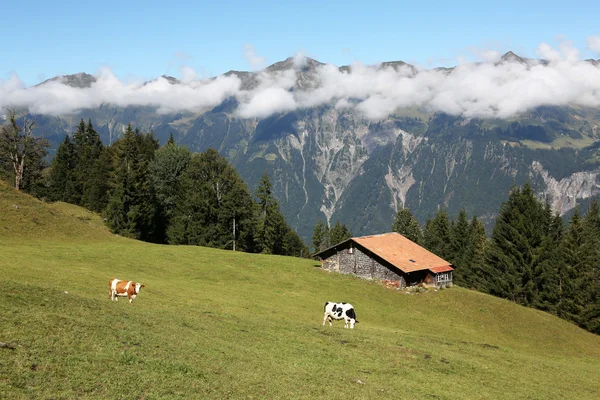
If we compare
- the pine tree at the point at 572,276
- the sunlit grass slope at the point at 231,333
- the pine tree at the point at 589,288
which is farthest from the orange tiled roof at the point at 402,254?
the pine tree at the point at 589,288

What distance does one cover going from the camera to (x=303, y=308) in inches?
1745

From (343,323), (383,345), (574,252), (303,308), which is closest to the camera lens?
(383,345)

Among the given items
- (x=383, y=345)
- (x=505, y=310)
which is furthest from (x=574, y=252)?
(x=383, y=345)

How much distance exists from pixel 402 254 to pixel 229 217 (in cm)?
3869

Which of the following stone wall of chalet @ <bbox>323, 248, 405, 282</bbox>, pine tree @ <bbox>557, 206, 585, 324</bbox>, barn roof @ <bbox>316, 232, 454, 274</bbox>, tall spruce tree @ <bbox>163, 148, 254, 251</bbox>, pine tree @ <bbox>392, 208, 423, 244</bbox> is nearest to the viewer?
barn roof @ <bbox>316, 232, 454, 274</bbox>

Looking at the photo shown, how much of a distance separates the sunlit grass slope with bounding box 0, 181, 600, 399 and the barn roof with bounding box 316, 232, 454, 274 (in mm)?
4122

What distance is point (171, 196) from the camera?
102m

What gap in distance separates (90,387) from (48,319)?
259 inches

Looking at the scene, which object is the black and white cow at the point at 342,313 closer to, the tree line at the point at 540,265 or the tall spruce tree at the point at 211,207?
the tree line at the point at 540,265

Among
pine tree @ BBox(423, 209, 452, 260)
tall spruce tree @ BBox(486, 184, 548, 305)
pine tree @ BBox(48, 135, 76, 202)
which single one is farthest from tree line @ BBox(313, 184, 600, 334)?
pine tree @ BBox(48, 135, 76, 202)

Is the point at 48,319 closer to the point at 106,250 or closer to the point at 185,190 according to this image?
the point at 106,250

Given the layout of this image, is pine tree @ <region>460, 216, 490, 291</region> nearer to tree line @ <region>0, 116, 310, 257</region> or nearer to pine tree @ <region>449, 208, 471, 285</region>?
pine tree @ <region>449, 208, 471, 285</region>

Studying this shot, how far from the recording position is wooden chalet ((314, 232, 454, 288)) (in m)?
62.6

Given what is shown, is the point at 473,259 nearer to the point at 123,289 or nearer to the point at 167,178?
the point at 167,178
